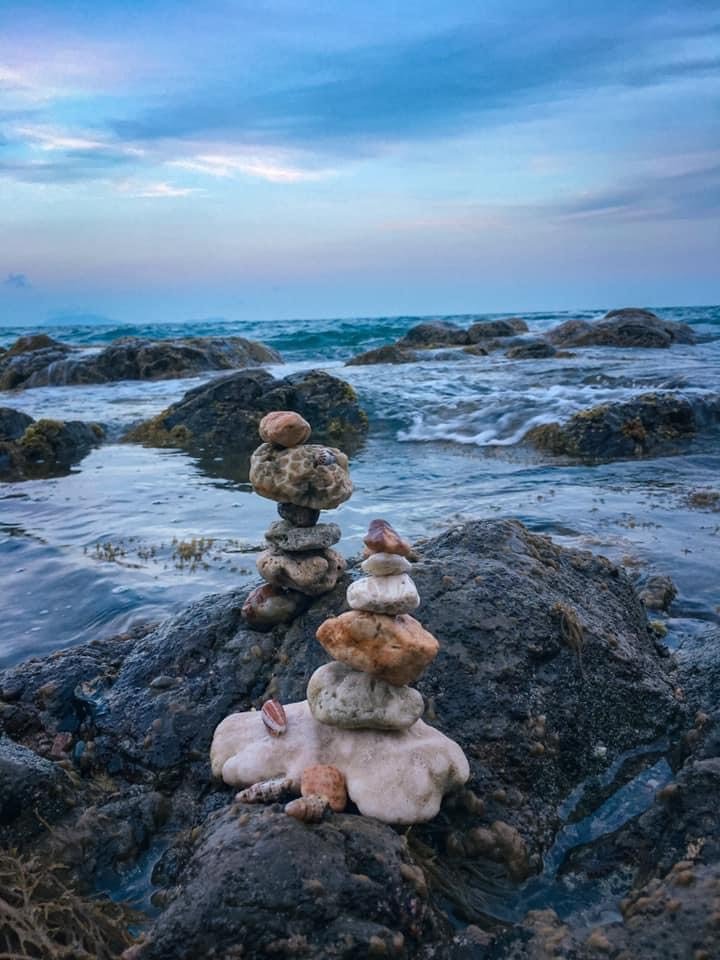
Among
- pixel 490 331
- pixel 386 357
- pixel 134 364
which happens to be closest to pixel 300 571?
pixel 134 364

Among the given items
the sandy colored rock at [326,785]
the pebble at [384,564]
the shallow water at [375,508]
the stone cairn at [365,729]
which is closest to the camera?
the sandy colored rock at [326,785]

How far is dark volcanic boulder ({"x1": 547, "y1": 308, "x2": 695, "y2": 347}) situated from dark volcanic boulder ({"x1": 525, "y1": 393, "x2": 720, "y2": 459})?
622 inches

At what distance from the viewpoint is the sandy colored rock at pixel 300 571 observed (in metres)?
4.11

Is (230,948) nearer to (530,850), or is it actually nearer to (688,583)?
(530,850)

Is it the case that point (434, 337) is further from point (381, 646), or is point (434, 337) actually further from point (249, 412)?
point (381, 646)

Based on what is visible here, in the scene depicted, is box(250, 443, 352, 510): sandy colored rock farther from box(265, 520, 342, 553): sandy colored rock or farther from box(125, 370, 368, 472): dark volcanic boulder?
box(125, 370, 368, 472): dark volcanic boulder

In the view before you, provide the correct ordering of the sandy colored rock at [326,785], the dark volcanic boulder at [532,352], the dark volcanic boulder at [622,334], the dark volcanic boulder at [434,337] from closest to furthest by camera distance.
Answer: the sandy colored rock at [326,785], the dark volcanic boulder at [532,352], the dark volcanic boulder at [622,334], the dark volcanic boulder at [434,337]

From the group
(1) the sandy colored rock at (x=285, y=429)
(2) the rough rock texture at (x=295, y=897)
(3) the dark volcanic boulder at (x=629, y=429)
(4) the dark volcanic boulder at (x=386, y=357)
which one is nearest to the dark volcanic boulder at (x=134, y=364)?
(4) the dark volcanic boulder at (x=386, y=357)

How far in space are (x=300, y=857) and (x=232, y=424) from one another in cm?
1262

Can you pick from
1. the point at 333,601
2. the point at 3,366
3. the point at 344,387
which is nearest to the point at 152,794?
the point at 333,601

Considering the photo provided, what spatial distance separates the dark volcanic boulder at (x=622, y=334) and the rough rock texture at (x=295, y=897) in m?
28.6

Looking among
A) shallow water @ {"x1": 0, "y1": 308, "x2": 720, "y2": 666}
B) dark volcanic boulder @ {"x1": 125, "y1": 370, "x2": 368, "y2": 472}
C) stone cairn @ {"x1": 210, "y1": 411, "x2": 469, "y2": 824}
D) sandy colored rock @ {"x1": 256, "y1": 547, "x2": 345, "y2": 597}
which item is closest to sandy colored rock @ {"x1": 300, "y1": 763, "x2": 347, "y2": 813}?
stone cairn @ {"x1": 210, "y1": 411, "x2": 469, "y2": 824}

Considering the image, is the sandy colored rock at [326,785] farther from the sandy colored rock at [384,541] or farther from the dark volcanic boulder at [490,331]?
the dark volcanic boulder at [490,331]

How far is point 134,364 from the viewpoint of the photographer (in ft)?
83.7
